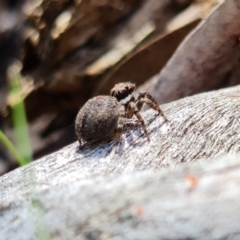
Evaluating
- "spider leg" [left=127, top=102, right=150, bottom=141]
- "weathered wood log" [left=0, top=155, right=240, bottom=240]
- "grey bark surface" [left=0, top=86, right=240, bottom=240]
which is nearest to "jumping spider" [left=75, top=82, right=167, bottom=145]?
"spider leg" [left=127, top=102, right=150, bottom=141]

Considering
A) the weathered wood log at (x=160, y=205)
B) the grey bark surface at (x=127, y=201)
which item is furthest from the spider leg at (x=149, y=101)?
the weathered wood log at (x=160, y=205)

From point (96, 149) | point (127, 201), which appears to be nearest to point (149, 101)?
point (96, 149)

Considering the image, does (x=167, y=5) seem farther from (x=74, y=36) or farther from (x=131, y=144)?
(x=131, y=144)

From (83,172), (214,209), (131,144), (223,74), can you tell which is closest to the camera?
(214,209)

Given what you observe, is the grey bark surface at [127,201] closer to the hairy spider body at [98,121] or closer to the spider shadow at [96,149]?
the spider shadow at [96,149]

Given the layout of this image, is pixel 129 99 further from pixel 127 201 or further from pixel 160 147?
pixel 127 201

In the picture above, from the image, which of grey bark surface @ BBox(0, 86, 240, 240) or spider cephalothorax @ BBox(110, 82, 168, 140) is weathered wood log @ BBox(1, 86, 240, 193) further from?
spider cephalothorax @ BBox(110, 82, 168, 140)

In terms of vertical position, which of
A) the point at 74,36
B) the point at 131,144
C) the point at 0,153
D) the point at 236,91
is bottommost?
the point at 236,91

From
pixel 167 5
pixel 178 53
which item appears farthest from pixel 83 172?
pixel 167 5
